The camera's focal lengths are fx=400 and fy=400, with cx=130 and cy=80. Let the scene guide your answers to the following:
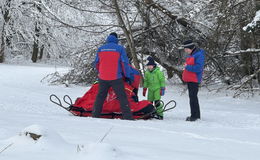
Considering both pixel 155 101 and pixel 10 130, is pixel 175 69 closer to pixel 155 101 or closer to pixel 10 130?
pixel 155 101

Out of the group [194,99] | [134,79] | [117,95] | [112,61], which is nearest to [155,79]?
[134,79]

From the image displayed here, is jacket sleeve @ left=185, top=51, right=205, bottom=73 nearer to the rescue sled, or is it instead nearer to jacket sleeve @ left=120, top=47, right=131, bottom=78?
the rescue sled

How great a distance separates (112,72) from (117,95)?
390mm

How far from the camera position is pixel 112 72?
21.1 ft

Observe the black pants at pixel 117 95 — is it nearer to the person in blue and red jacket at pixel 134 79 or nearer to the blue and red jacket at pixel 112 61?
the blue and red jacket at pixel 112 61

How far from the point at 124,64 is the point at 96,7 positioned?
21.5 ft

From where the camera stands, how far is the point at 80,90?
1227 cm

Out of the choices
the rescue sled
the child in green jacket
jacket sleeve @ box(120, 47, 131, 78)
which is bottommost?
the rescue sled

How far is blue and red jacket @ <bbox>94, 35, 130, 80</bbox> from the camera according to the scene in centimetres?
642

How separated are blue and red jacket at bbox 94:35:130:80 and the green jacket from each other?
99 cm

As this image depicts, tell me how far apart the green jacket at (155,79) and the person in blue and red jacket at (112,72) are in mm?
916

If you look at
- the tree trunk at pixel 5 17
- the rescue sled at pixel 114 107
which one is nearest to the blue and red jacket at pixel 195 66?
the rescue sled at pixel 114 107

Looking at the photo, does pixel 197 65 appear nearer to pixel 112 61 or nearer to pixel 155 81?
pixel 155 81

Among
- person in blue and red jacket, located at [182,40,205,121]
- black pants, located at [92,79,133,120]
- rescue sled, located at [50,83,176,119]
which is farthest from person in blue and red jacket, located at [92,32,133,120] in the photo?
person in blue and red jacket, located at [182,40,205,121]
